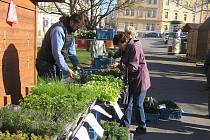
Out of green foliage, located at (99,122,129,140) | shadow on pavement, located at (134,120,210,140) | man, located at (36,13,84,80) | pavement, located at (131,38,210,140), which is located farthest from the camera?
pavement, located at (131,38,210,140)

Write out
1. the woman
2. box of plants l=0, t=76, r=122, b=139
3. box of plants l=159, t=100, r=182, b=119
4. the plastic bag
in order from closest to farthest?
box of plants l=0, t=76, r=122, b=139 → the plastic bag → the woman → box of plants l=159, t=100, r=182, b=119

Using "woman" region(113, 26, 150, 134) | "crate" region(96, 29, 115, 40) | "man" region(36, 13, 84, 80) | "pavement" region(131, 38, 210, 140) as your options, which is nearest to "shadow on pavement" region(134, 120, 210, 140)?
"pavement" region(131, 38, 210, 140)

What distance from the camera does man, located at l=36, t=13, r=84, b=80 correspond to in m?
7.19

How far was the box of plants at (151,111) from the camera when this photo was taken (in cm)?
990

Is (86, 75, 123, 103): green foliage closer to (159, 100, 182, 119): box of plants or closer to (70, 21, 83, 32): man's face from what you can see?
(70, 21, 83, 32): man's face

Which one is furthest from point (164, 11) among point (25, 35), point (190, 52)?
point (25, 35)

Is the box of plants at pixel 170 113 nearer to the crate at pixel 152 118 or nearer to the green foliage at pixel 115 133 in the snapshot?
the crate at pixel 152 118

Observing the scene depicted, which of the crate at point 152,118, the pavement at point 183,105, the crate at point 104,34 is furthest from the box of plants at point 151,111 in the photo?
the crate at point 104,34

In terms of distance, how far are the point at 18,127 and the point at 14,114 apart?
0.29 metres

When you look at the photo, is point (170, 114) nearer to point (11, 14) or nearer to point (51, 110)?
point (11, 14)

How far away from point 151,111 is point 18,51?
3283mm

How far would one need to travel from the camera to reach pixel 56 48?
23.5 feet

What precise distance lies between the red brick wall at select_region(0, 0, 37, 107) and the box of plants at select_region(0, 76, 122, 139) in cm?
118

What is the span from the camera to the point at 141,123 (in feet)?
28.6
